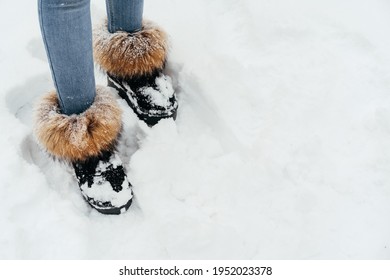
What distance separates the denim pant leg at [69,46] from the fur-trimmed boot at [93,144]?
5 centimetres

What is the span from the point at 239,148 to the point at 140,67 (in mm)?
416

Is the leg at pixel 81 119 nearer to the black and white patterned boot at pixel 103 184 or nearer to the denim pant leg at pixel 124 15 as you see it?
the black and white patterned boot at pixel 103 184

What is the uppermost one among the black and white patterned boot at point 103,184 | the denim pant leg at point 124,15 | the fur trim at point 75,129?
the denim pant leg at point 124,15

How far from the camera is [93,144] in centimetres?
106

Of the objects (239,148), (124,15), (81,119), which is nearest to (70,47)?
(81,119)

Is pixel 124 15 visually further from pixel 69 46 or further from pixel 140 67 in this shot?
pixel 69 46

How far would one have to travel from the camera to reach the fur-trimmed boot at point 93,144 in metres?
1.04

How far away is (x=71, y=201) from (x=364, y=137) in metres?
0.93

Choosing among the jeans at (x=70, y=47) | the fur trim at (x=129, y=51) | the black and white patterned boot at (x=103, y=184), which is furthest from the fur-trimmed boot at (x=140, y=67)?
the black and white patterned boot at (x=103, y=184)

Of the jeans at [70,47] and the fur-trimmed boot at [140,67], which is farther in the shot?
the fur-trimmed boot at [140,67]

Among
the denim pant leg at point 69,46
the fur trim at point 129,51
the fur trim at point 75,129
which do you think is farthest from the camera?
the fur trim at point 129,51

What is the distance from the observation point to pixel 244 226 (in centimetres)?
110

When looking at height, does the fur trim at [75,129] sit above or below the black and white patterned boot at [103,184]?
above
